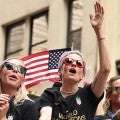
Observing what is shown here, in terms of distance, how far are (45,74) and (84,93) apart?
8148 millimetres

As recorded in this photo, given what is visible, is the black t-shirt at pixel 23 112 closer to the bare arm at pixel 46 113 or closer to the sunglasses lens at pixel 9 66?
the bare arm at pixel 46 113

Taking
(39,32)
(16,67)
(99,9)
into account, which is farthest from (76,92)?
(39,32)

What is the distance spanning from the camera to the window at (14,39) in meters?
24.4

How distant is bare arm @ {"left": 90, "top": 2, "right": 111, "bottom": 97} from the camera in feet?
29.4

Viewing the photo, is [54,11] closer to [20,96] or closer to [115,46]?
[115,46]

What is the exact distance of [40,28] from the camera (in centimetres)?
2397

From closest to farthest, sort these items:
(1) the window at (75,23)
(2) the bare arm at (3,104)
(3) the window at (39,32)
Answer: (2) the bare arm at (3,104), (1) the window at (75,23), (3) the window at (39,32)

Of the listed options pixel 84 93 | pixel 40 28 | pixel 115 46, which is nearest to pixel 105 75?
pixel 84 93

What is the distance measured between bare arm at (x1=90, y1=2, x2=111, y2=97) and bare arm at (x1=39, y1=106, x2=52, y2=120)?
59cm

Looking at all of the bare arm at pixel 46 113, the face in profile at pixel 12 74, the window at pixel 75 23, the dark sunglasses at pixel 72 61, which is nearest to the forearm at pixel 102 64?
the dark sunglasses at pixel 72 61

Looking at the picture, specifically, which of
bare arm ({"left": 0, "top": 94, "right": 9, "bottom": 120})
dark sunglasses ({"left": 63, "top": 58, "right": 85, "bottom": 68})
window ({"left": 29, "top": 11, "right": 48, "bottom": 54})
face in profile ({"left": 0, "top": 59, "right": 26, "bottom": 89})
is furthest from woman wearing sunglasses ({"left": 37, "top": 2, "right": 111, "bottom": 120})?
Answer: window ({"left": 29, "top": 11, "right": 48, "bottom": 54})

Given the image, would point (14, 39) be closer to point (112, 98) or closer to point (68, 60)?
point (112, 98)

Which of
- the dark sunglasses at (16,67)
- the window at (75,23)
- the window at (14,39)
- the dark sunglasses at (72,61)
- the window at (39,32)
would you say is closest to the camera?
the dark sunglasses at (72,61)

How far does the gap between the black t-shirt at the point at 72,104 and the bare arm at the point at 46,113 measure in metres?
0.08
